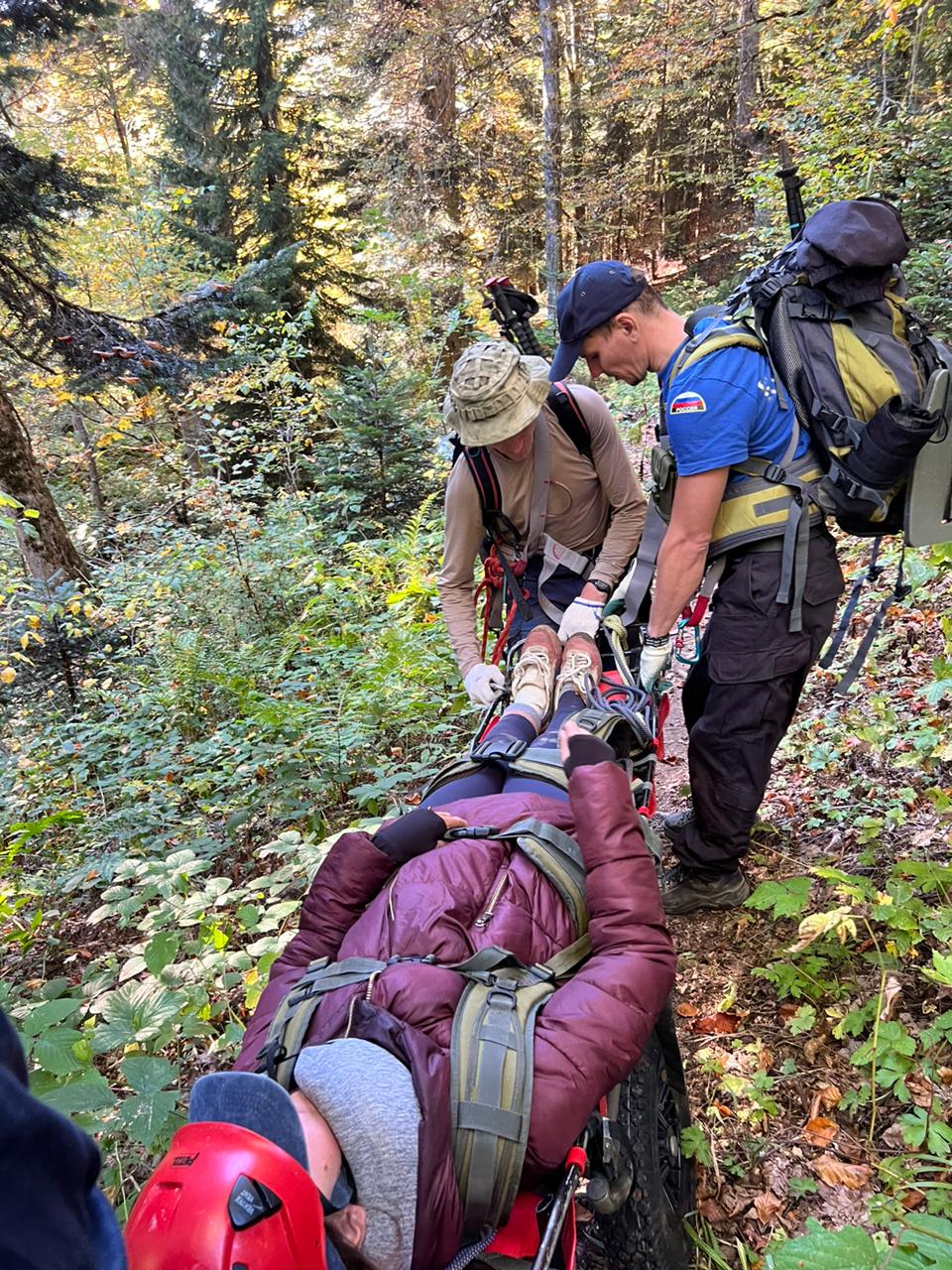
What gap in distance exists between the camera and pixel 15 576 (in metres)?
8.08

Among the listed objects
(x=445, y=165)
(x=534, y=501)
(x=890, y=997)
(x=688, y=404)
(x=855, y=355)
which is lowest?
(x=890, y=997)

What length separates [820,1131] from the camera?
256 cm

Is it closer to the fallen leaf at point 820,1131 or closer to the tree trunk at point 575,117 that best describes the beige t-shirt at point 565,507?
the fallen leaf at point 820,1131

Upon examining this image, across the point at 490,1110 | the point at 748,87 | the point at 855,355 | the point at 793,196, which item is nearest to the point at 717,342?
the point at 855,355

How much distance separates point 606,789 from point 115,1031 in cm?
173

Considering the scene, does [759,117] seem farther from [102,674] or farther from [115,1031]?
[115,1031]

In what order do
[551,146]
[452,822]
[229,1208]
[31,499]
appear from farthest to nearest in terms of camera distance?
[551,146]
[31,499]
[452,822]
[229,1208]

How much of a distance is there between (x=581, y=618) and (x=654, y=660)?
1.70 feet

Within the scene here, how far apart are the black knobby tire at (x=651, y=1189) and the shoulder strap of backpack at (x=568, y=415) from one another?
2686mm

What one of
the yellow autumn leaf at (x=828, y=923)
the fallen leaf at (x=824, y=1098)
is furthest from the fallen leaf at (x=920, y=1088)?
the yellow autumn leaf at (x=828, y=923)

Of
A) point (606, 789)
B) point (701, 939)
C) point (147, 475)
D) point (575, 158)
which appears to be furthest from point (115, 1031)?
point (575, 158)

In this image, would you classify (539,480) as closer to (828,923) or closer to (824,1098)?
(828,923)

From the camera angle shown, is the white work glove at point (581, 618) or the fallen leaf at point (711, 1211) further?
the white work glove at point (581, 618)

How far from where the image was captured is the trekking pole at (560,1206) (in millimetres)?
1491
